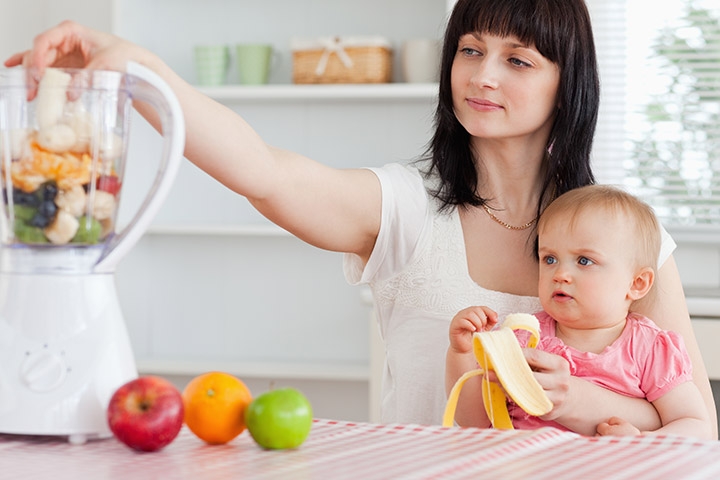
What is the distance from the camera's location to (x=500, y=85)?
1.51m

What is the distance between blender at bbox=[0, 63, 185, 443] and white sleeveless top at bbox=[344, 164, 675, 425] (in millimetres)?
649

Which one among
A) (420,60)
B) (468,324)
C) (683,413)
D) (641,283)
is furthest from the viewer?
(420,60)

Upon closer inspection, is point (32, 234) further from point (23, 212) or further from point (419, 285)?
point (419, 285)

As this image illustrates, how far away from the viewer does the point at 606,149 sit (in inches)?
117

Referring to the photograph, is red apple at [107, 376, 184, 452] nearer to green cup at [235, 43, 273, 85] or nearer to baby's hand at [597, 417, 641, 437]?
baby's hand at [597, 417, 641, 437]

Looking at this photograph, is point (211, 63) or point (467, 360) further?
point (211, 63)

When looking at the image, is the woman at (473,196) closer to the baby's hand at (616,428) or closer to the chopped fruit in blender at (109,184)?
the baby's hand at (616,428)

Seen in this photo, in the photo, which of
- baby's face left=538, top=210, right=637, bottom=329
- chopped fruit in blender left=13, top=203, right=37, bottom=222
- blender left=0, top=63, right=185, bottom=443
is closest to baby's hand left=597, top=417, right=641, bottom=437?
baby's face left=538, top=210, right=637, bottom=329

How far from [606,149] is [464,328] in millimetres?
1856

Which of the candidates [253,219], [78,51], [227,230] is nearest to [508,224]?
[78,51]

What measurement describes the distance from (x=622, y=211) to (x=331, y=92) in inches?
61.2

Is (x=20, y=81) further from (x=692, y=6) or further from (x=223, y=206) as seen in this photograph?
(x=692, y=6)

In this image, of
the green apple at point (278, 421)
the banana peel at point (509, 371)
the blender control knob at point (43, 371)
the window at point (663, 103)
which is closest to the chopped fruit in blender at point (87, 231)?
the blender control knob at point (43, 371)

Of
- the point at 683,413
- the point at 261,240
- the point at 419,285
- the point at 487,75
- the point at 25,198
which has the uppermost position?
the point at 487,75
